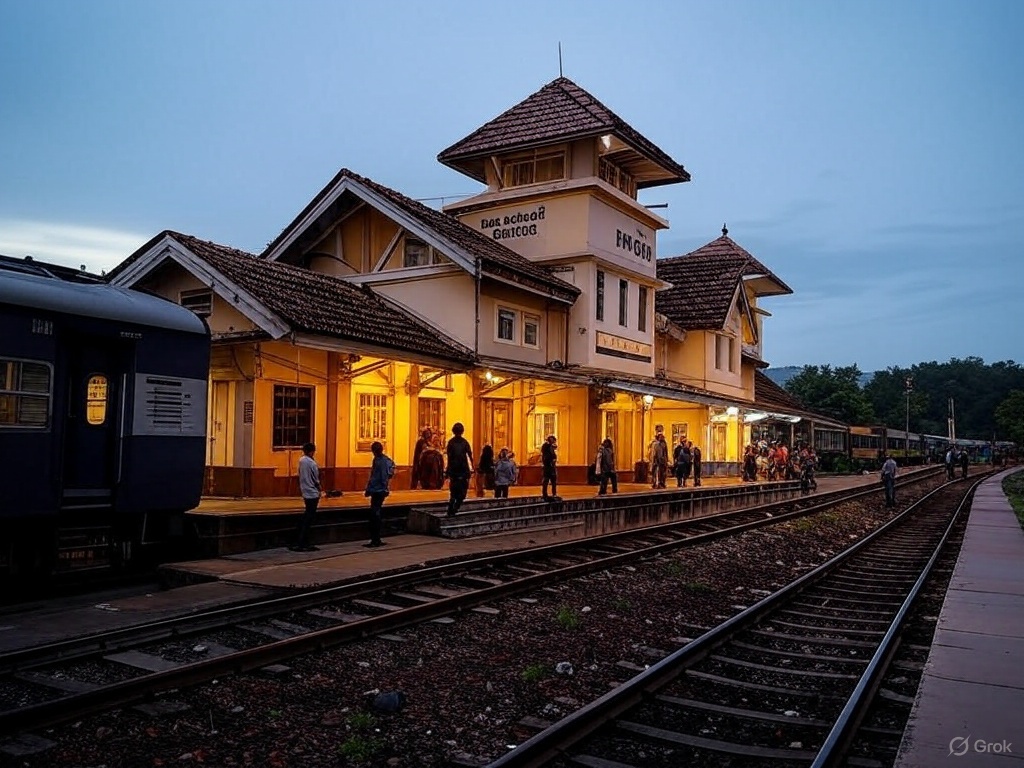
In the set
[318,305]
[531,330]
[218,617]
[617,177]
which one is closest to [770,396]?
[617,177]

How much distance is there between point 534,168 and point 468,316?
663 cm

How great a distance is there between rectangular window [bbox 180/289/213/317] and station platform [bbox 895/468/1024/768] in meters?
14.0

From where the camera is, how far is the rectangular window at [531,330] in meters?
23.4

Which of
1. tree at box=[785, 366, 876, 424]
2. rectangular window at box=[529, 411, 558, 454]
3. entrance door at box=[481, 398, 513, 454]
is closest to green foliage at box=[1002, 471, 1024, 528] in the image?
rectangular window at box=[529, 411, 558, 454]

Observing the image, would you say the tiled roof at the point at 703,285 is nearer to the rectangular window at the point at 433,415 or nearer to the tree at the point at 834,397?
the rectangular window at the point at 433,415

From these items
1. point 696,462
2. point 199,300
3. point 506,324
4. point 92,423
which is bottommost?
point 696,462

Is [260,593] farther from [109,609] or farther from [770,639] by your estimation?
[770,639]

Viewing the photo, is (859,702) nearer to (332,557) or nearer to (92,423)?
(332,557)

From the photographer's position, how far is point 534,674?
718cm

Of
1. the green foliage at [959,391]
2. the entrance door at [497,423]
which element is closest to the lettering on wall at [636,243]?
the entrance door at [497,423]

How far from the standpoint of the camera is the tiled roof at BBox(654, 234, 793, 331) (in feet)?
108

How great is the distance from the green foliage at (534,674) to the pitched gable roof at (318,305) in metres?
8.83

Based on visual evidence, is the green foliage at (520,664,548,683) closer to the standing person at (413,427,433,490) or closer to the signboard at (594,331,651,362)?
the standing person at (413,427,433,490)

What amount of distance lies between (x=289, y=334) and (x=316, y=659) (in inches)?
312
